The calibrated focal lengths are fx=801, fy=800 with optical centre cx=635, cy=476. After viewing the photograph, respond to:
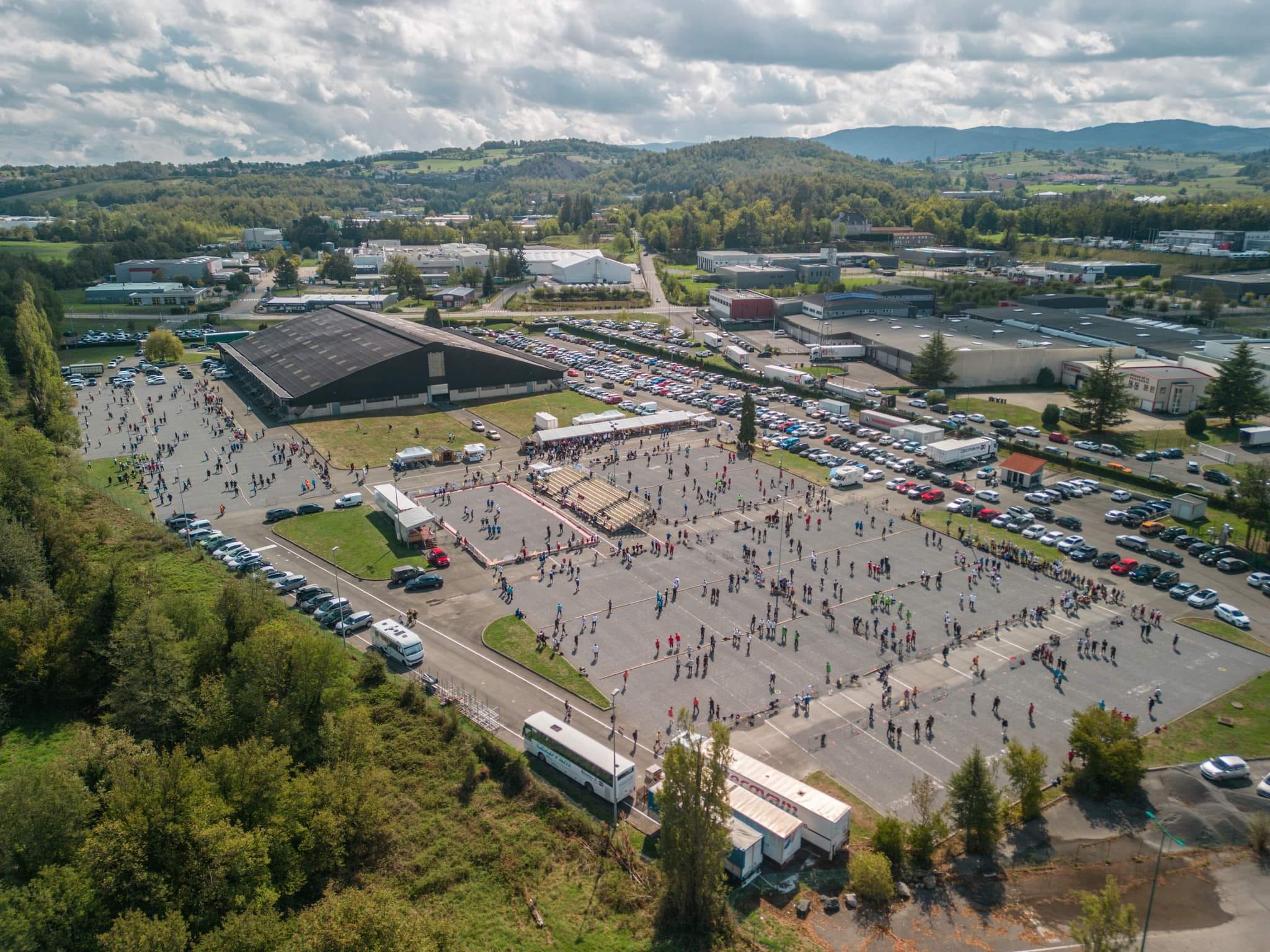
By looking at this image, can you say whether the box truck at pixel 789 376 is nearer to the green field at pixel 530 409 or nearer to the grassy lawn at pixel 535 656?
the green field at pixel 530 409

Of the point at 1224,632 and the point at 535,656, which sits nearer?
the point at 535,656

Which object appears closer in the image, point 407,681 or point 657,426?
point 407,681

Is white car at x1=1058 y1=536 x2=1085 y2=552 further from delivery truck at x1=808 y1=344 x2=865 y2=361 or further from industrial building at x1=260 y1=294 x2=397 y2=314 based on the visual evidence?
industrial building at x1=260 y1=294 x2=397 y2=314

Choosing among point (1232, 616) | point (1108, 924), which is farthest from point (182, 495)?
point (1232, 616)

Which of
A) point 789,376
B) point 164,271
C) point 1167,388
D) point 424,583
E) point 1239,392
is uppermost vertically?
point 164,271

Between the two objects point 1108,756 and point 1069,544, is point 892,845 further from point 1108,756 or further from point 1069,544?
point 1069,544

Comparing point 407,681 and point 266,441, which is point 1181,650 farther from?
point 266,441

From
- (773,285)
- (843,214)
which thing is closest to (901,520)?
(773,285)
